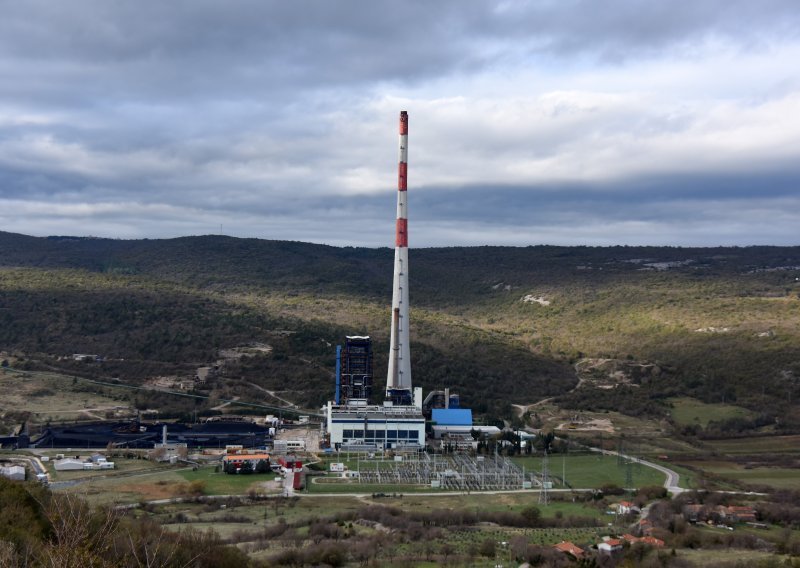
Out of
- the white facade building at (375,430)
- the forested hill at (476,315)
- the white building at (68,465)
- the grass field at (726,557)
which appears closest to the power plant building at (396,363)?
the white facade building at (375,430)

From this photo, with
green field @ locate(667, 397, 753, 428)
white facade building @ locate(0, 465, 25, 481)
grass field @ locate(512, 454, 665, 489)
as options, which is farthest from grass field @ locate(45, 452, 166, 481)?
green field @ locate(667, 397, 753, 428)

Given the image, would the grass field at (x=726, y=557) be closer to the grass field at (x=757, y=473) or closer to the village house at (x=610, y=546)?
the village house at (x=610, y=546)

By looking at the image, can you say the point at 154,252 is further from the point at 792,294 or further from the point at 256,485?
the point at 256,485

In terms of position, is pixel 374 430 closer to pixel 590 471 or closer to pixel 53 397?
pixel 590 471

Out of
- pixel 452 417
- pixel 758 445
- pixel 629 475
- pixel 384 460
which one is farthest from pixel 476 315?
pixel 629 475

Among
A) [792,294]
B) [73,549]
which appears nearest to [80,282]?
[792,294]

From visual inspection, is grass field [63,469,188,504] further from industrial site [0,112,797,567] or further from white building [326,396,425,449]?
white building [326,396,425,449]

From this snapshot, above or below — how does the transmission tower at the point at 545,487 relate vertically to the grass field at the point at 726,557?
below
